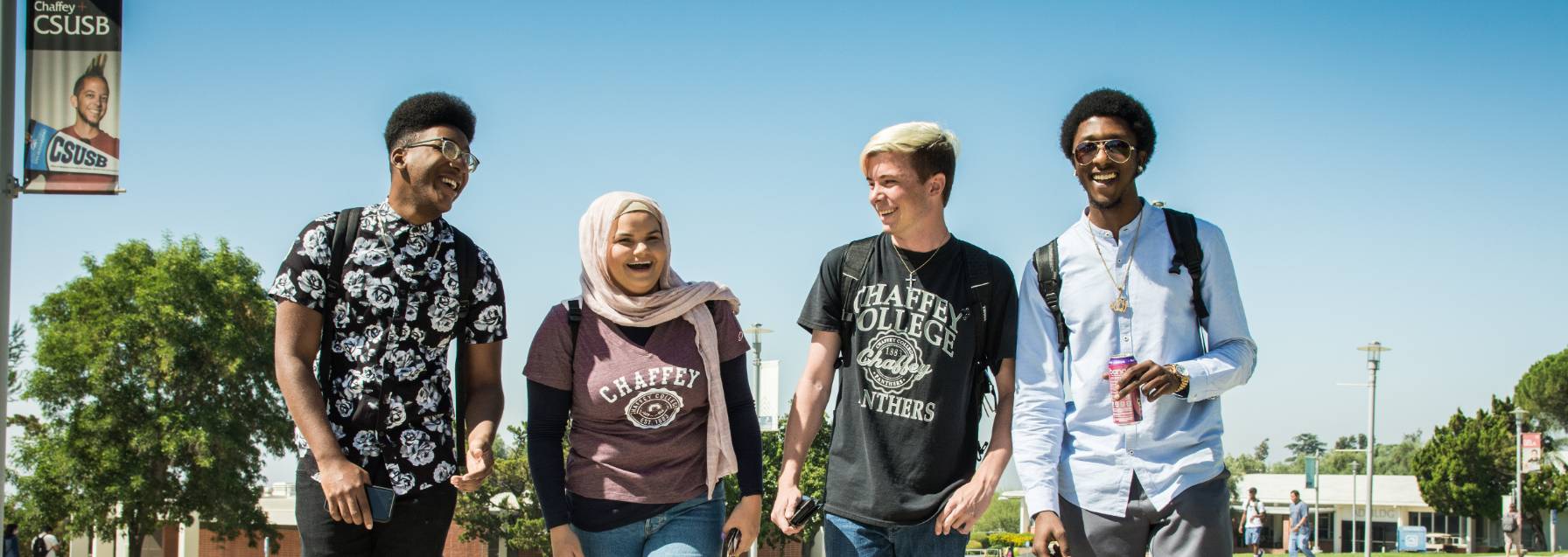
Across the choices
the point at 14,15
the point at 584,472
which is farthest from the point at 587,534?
the point at 14,15

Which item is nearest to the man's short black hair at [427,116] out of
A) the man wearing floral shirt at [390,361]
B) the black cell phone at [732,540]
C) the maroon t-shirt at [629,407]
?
the man wearing floral shirt at [390,361]

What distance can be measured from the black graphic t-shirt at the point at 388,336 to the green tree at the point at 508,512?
4042cm

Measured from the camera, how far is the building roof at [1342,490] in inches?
2685

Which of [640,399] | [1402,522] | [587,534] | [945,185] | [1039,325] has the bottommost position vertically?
[1402,522]

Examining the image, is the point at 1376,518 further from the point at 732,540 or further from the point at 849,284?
the point at 732,540

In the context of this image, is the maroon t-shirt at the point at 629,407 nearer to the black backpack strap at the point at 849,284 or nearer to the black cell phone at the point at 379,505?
the black backpack strap at the point at 849,284

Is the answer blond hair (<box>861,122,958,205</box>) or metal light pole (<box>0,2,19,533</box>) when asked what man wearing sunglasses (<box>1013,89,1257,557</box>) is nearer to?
blond hair (<box>861,122,958,205</box>)

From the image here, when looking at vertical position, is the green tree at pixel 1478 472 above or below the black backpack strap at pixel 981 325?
below

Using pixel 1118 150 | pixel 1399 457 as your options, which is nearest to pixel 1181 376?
pixel 1118 150

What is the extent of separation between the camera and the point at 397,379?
4.06 m

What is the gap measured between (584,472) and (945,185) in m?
1.74

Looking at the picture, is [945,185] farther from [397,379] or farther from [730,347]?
[397,379]

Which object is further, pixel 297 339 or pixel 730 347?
pixel 730 347

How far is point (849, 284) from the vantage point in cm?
460
